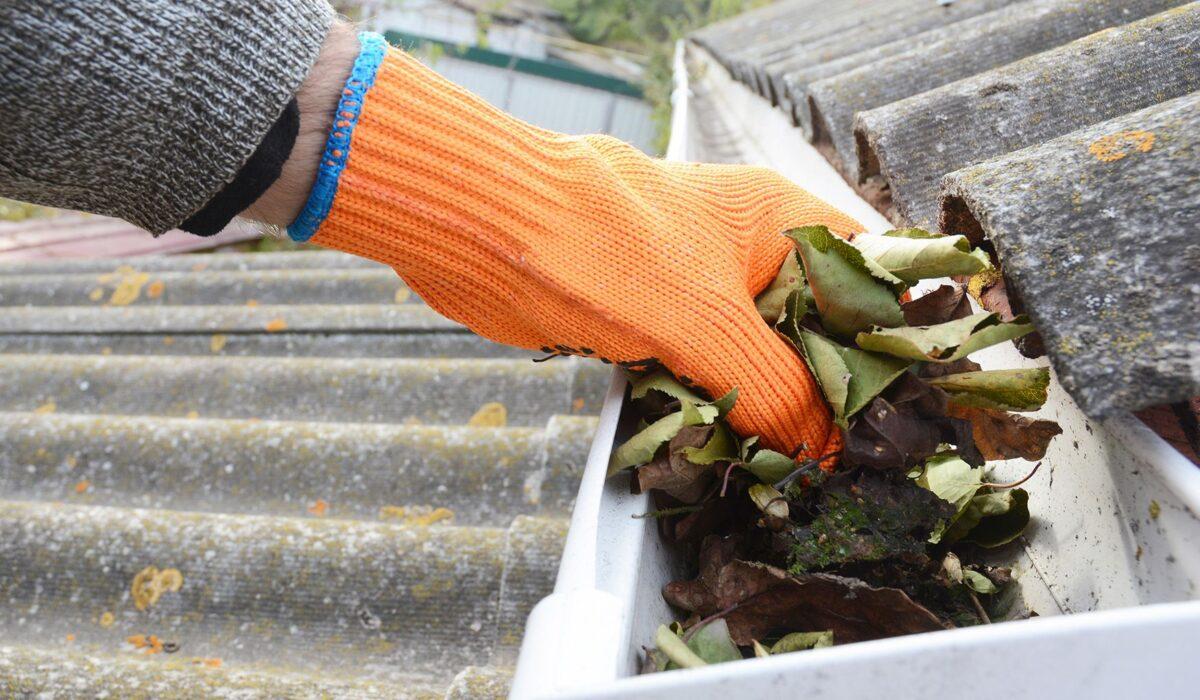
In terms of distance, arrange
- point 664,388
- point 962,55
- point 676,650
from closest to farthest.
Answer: point 676,650 < point 664,388 < point 962,55

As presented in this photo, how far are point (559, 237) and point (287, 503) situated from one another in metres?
0.97

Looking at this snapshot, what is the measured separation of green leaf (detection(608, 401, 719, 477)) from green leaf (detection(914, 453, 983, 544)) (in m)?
0.20

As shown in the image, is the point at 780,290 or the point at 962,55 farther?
the point at 962,55

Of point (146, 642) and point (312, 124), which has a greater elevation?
point (312, 124)

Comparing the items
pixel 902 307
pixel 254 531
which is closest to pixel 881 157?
pixel 902 307

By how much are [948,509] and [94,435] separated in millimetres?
1758

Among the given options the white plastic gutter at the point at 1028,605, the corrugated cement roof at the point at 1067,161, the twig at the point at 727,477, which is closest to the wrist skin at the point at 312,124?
the white plastic gutter at the point at 1028,605

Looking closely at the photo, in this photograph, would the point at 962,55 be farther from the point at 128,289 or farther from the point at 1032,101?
the point at 128,289

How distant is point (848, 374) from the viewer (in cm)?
75

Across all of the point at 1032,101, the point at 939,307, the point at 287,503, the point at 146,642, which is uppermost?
the point at 1032,101

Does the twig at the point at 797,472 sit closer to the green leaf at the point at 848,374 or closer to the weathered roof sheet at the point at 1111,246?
the green leaf at the point at 848,374

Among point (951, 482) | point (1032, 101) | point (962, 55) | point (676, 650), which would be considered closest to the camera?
point (676, 650)

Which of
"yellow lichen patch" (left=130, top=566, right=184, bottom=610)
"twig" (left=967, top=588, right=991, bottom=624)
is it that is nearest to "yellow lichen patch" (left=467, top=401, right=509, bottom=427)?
"yellow lichen patch" (left=130, top=566, right=184, bottom=610)

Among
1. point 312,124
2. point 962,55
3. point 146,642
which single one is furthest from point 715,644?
point 962,55
